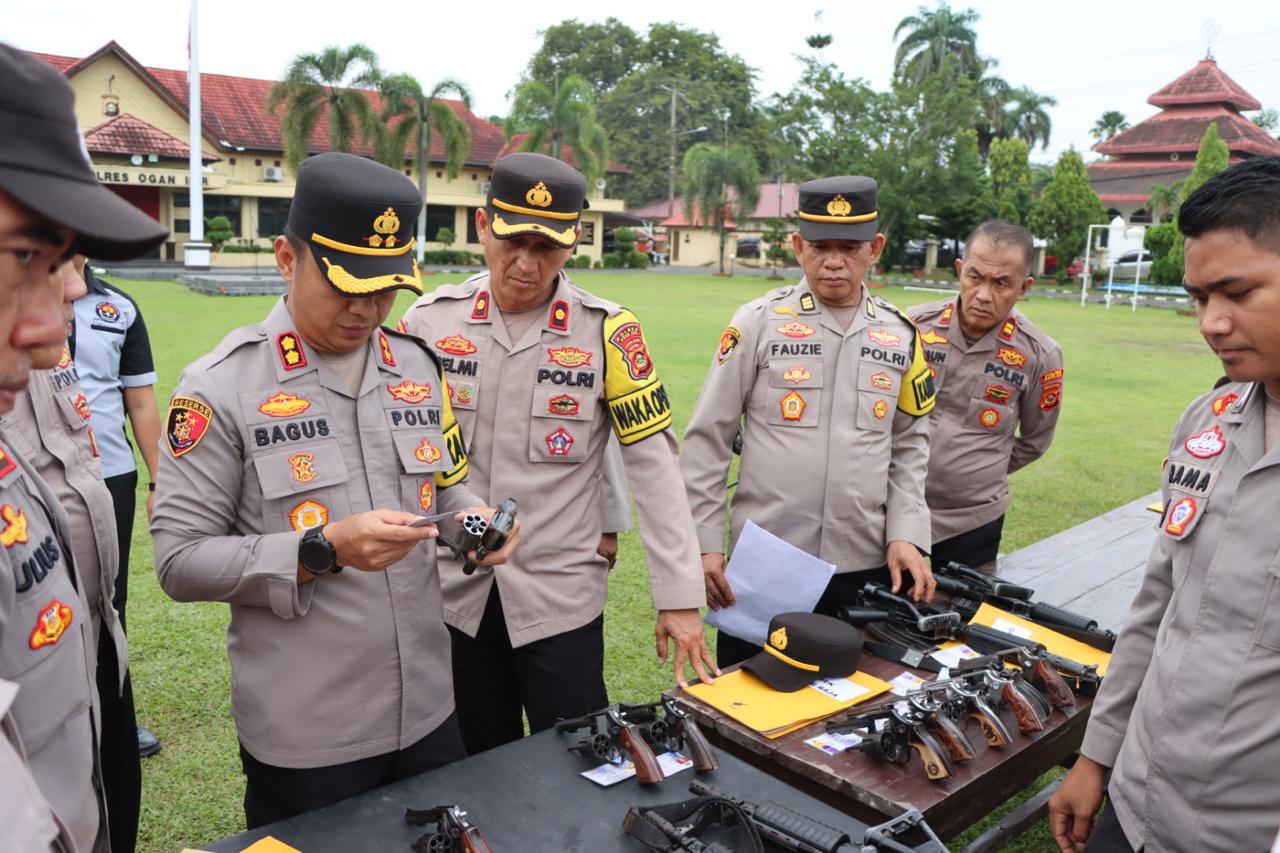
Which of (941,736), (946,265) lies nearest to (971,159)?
(946,265)

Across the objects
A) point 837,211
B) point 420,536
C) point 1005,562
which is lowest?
point 1005,562

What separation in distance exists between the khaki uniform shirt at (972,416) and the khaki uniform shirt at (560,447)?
1758 millimetres

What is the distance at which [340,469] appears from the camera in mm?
1931

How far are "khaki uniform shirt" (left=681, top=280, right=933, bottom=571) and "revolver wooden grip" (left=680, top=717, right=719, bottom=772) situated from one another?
1.29 m

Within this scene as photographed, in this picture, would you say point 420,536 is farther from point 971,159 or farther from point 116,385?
point 971,159

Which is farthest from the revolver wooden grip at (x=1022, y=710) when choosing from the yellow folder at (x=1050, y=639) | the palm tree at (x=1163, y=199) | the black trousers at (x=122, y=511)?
the palm tree at (x=1163, y=199)

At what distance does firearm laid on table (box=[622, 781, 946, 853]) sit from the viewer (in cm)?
161

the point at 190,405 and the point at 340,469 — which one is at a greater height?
the point at 190,405

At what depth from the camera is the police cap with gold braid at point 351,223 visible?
1.83 meters

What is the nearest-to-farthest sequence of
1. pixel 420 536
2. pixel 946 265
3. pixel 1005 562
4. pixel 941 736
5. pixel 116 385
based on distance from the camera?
pixel 420 536
pixel 941 736
pixel 116 385
pixel 1005 562
pixel 946 265

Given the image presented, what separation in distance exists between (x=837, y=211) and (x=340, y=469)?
79.8 inches

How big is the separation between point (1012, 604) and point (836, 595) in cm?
57

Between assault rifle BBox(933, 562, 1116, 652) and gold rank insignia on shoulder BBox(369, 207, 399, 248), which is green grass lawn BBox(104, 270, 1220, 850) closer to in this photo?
assault rifle BBox(933, 562, 1116, 652)

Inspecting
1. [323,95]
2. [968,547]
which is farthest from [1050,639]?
[323,95]
